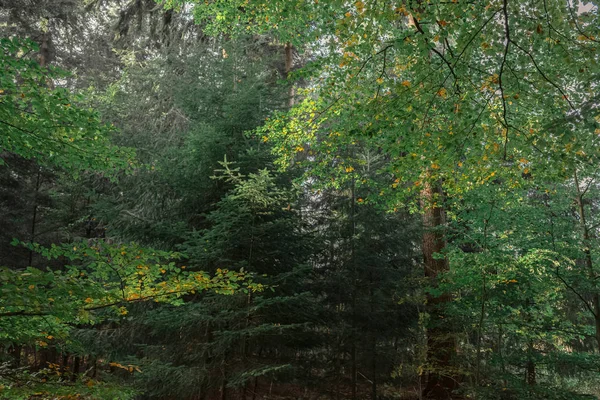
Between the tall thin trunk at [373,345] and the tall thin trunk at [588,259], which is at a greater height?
the tall thin trunk at [588,259]

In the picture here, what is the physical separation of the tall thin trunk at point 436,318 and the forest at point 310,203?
61mm

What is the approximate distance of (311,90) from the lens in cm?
574

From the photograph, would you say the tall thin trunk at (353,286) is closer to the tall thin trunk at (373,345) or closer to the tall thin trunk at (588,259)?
the tall thin trunk at (373,345)

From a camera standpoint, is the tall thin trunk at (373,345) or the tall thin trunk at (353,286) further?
the tall thin trunk at (373,345)

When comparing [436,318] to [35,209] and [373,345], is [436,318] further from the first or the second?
[35,209]

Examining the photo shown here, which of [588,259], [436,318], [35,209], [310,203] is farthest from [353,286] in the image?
[35,209]

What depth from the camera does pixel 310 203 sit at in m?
12.9

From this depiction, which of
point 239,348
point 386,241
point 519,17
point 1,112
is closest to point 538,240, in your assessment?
point 386,241

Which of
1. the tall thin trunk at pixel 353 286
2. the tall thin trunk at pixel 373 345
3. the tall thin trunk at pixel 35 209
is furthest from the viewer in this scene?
the tall thin trunk at pixel 35 209

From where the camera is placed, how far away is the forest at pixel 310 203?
3879 mm

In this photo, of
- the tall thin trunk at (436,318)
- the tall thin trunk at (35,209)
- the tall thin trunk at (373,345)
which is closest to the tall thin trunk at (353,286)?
the tall thin trunk at (373,345)

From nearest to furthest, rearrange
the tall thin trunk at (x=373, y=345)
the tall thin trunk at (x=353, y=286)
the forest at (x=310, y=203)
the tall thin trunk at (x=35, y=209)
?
the forest at (x=310, y=203)
the tall thin trunk at (x=353, y=286)
the tall thin trunk at (x=373, y=345)
the tall thin trunk at (x=35, y=209)

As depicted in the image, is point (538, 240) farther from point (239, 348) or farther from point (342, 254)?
point (239, 348)

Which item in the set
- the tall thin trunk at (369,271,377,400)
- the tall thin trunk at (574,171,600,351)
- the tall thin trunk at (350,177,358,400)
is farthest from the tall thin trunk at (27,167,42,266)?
the tall thin trunk at (574,171,600,351)
